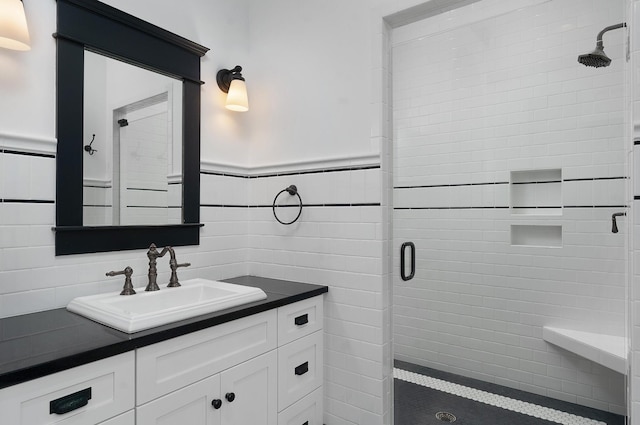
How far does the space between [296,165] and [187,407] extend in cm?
133

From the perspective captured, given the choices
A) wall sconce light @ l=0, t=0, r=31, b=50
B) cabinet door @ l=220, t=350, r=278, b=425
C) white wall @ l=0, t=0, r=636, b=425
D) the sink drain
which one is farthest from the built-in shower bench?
wall sconce light @ l=0, t=0, r=31, b=50

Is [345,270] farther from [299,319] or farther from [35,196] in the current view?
[35,196]

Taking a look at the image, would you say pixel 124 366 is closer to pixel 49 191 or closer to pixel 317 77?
pixel 49 191

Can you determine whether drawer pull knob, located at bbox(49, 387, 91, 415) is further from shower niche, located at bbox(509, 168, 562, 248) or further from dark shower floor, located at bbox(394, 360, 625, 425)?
shower niche, located at bbox(509, 168, 562, 248)

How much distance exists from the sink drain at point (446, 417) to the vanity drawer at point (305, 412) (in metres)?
0.74

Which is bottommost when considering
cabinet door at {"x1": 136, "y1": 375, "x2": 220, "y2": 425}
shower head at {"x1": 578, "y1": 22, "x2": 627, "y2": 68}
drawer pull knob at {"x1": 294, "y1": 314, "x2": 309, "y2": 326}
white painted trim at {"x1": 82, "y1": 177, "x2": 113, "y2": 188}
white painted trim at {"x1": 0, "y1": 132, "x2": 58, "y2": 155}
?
cabinet door at {"x1": 136, "y1": 375, "x2": 220, "y2": 425}

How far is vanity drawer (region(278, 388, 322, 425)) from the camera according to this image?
5.76ft

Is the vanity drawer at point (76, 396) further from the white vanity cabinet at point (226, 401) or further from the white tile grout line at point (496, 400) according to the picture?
the white tile grout line at point (496, 400)

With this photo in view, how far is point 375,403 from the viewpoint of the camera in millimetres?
1870

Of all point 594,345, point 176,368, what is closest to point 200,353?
point 176,368

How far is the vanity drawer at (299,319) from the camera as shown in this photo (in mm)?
1742

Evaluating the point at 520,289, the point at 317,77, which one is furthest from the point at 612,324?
the point at 317,77

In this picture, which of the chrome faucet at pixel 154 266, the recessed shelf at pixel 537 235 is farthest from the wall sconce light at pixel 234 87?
the recessed shelf at pixel 537 235

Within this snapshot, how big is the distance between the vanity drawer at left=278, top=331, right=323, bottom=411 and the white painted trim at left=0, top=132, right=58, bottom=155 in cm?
131
